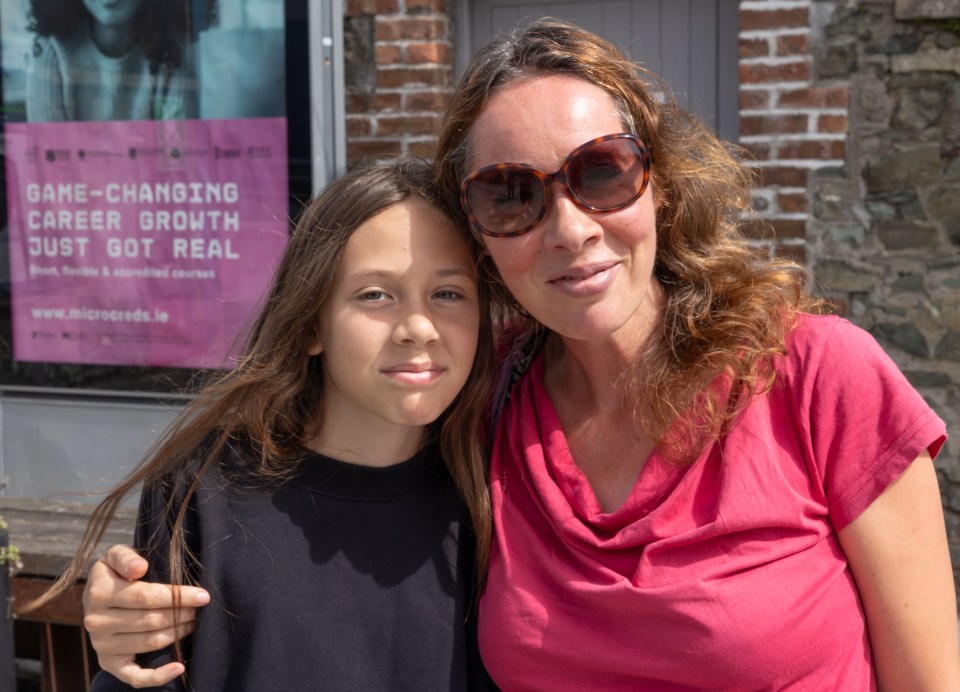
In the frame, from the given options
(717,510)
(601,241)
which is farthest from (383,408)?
(717,510)

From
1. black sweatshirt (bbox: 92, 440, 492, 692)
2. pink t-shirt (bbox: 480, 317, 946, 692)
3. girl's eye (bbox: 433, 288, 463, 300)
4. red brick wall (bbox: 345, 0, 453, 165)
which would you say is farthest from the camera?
red brick wall (bbox: 345, 0, 453, 165)

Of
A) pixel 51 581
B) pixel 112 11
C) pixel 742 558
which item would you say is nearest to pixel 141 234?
pixel 112 11

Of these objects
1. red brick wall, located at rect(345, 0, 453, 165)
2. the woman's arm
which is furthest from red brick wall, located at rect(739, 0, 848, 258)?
the woman's arm

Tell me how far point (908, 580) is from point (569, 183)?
0.77m

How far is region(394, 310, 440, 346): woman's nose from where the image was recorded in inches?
63.3

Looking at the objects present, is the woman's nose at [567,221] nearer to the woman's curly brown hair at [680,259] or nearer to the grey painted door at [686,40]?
the woman's curly brown hair at [680,259]

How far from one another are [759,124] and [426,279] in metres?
2.27

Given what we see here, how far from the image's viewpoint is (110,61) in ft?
11.8

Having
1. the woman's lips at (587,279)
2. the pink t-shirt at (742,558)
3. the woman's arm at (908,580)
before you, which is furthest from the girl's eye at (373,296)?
the woman's arm at (908,580)

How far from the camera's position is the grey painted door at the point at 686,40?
12.6 feet

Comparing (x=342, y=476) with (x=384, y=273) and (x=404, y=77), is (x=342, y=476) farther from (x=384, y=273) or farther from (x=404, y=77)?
(x=404, y=77)

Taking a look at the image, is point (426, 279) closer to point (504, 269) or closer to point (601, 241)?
point (504, 269)

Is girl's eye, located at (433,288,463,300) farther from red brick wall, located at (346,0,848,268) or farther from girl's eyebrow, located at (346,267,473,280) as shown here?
red brick wall, located at (346,0,848,268)

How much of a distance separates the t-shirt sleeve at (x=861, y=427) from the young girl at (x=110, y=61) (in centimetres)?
267
